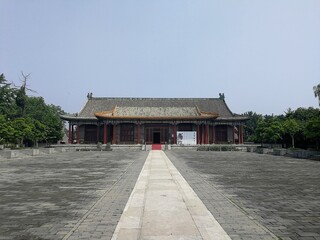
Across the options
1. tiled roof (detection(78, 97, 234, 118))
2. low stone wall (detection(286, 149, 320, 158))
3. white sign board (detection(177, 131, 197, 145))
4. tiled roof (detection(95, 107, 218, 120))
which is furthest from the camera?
tiled roof (detection(78, 97, 234, 118))

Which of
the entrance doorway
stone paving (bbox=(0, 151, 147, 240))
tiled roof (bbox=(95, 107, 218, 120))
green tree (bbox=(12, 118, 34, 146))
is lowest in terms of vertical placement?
stone paving (bbox=(0, 151, 147, 240))

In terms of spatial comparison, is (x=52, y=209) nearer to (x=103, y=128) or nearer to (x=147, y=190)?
(x=147, y=190)

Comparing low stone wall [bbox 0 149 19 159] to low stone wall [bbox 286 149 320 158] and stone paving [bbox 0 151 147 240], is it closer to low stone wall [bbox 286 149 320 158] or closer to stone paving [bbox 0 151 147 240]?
stone paving [bbox 0 151 147 240]

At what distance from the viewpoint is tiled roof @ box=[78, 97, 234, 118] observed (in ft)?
162

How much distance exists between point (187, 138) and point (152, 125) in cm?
584

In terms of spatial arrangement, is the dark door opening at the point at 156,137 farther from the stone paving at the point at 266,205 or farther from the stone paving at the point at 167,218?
the stone paving at the point at 167,218

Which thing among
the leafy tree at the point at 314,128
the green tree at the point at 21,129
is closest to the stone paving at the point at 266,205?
the leafy tree at the point at 314,128

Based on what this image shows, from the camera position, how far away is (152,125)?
47406 mm

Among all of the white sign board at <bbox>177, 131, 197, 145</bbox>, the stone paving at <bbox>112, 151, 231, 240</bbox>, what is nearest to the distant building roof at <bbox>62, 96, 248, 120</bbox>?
the white sign board at <bbox>177, 131, 197, 145</bbox>

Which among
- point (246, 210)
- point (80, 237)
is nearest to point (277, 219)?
point (246, 210)

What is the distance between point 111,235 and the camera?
14.8 ft

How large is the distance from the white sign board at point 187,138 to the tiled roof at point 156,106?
369 cm

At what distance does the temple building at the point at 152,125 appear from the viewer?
149ft

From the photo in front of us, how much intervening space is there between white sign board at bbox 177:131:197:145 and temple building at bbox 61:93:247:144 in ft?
0.51
